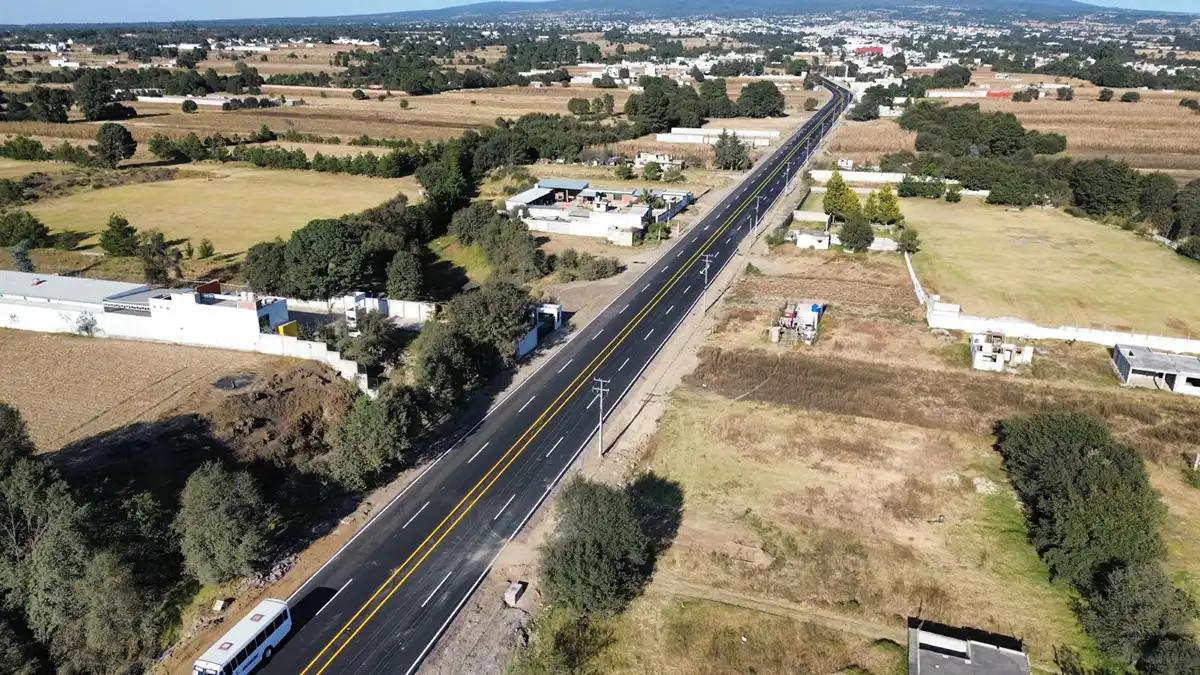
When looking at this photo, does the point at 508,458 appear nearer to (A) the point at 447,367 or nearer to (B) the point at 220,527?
(A) the point at 447,367

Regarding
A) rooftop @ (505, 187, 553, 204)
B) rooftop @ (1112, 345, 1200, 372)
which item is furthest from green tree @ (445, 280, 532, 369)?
rooftop @ (505, 187, 553, 204)

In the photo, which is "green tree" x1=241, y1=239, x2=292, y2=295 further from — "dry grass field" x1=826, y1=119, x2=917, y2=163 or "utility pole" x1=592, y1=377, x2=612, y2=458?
"dry grass field" x1=826, y1=119, x2=917, y2=163

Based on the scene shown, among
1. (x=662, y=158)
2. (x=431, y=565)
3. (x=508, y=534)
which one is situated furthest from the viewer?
(x=662, y=158)

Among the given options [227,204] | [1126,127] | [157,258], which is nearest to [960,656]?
[157,258]

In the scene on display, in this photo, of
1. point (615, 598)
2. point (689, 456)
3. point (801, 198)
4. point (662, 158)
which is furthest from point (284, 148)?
point (615, 598)

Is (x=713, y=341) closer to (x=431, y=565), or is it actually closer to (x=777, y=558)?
(x=777, y=558)

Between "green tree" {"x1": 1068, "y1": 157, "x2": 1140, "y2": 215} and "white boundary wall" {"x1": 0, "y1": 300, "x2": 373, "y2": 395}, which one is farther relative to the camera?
"green tree" {"x1": 1068, "y1": 157, "x2": 1140, "y2": 215}
